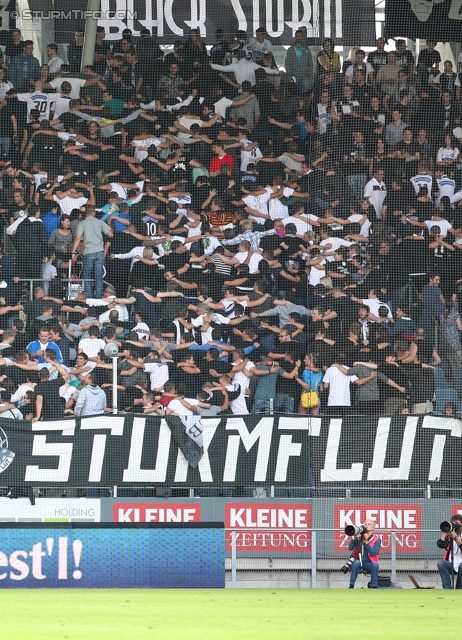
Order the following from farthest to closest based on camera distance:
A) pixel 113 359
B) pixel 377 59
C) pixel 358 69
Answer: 1. pixel 377 59
2. pixel 358 69
3. pixel 113 359

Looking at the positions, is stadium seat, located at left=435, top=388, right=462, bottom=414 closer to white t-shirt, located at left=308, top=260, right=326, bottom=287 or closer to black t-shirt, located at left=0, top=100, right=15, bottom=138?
white t-shirt, located at left=308, top=260, right=326, bottom=287

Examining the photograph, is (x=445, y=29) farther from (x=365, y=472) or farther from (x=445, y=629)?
(x=445, y=629)

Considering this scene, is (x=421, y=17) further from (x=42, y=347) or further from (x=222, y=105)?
(x=42, y=347)

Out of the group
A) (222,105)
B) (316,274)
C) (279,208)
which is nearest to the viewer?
(316,274)

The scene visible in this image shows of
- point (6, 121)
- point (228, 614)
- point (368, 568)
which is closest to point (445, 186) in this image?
point (368, 568)

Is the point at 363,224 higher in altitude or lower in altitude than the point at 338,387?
higher

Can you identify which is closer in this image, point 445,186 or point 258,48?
point 445,186

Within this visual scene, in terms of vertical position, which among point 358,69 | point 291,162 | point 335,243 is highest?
point 358,69

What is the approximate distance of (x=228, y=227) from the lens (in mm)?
17688

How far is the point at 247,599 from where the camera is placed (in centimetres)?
1268

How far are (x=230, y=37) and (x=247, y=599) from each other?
9.13 metres

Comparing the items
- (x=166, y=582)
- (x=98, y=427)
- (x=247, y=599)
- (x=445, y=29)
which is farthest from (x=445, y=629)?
(x=445, y=29)

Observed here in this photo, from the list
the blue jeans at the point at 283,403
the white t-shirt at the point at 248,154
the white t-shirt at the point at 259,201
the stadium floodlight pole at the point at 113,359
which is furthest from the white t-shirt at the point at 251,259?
the stadium floodlight pole at the point at 113,359

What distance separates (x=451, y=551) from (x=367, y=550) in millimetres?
1127
